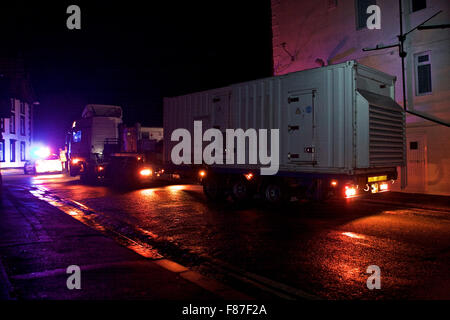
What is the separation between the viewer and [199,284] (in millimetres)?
4594

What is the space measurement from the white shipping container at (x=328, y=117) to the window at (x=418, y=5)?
6.09 m

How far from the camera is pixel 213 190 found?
1248 cm

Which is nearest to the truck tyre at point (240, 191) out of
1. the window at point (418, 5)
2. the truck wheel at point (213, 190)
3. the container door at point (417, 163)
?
the truck wheel at point (213, 190)

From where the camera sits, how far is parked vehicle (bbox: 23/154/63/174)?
96.6 ft

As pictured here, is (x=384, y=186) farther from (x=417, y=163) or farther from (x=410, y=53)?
(x=410, y=53)

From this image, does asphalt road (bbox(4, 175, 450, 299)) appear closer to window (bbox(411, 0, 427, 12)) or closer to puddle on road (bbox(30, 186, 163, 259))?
puddle on road (bbox(30, 186, 163, 259))

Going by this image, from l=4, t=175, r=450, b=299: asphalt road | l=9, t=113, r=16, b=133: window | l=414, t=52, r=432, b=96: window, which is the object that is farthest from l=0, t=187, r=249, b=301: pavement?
l=9, t=113, r=16, b=133: window

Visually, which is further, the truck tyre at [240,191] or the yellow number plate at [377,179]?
the truck tyre at [240,191]

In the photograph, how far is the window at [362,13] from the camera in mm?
16203

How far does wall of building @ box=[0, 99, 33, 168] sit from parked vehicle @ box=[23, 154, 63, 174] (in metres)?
9.53

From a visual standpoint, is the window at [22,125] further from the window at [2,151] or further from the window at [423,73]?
the window at [423,73]

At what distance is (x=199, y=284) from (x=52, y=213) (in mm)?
7246
